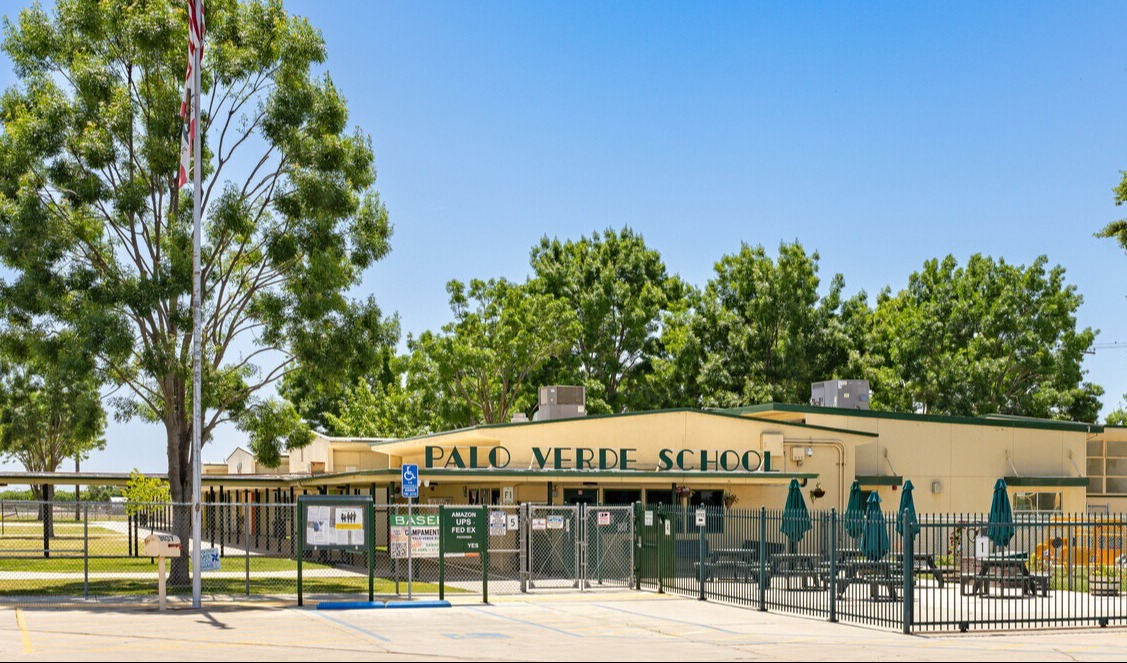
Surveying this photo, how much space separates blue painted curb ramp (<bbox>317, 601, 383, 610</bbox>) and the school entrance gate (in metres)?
4.08

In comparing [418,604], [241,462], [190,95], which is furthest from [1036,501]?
[241,462]

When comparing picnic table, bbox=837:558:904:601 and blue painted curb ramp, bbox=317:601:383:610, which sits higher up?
picnic table, bbox=837:558:904:601

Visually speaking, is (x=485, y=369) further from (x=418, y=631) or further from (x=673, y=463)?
(x=418, y=631)

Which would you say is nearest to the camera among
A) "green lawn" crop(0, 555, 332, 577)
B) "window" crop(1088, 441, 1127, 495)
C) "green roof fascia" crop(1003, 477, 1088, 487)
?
"green lawn" crop(0, 555, 332, 577)

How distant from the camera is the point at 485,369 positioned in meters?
60.3

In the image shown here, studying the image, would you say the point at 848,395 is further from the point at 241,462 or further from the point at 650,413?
the point at 241,462

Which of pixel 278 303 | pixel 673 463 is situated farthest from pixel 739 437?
pixel 278 303

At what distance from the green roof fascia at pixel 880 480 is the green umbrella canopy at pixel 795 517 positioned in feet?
35.3

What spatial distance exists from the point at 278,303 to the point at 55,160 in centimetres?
574

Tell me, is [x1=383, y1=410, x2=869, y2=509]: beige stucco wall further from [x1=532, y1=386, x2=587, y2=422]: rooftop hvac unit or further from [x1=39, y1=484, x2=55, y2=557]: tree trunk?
[x1=39, y1=484, x2=55, y2=557]: tree trunk

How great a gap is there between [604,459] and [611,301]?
1445 inches

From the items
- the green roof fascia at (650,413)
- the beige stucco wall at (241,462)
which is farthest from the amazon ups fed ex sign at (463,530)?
the beige stucco wall at (241,462)

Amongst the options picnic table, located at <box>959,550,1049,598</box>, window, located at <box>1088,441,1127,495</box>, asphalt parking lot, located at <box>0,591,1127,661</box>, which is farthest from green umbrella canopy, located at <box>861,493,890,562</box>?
window, located at <box>1088,441,1127,495</box>

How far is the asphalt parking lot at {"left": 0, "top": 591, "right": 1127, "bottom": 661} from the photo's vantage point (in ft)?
57.4
